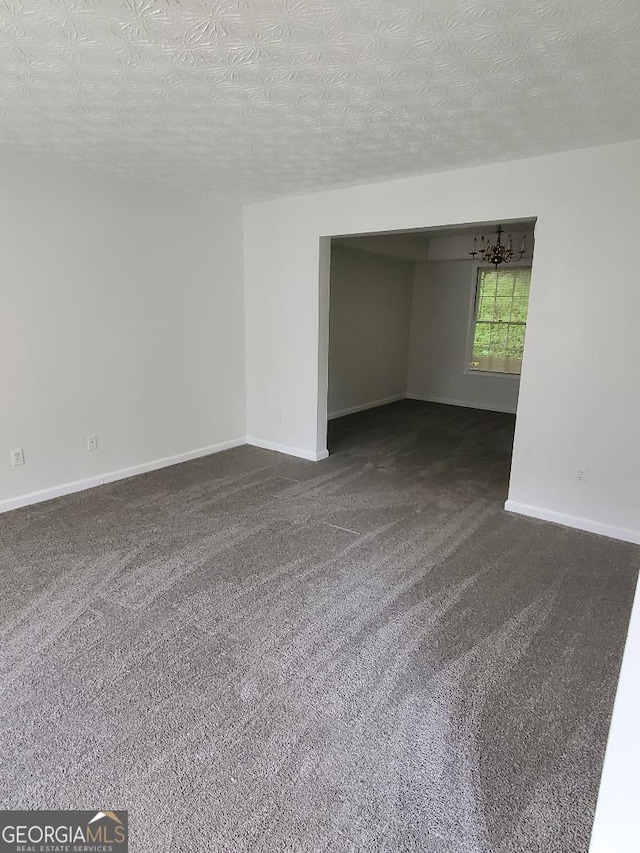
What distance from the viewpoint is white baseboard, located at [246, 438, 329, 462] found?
4.88 m

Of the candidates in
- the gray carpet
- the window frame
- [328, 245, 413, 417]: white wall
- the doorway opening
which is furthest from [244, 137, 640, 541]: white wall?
the window frame

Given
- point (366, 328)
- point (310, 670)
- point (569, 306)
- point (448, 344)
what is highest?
point (569, 306)

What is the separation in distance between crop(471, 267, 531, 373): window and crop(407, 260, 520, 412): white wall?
0.48ft

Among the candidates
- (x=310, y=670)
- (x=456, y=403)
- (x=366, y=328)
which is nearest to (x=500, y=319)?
(x=456, y=403)

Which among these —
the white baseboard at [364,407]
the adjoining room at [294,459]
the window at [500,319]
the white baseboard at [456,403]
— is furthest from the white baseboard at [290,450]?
the window at [500,319]

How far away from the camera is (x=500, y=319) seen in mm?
7207

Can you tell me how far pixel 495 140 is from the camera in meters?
→ 2.85

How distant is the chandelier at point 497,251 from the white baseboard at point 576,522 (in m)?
3.76

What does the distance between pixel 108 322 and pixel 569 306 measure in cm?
346

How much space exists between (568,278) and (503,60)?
1.66 metres

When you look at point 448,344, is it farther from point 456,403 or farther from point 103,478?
point 103,478

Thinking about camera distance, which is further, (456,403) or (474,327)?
(456,403)

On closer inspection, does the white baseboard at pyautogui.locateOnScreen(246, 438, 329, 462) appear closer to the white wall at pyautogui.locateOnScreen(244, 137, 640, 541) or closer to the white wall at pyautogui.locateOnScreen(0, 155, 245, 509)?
the white wall at pyautogui.locateOnScreen(0, 155, 245, 509)

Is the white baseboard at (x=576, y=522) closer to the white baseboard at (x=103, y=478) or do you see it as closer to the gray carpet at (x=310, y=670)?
the gray carpet at (x=310, y=670)
